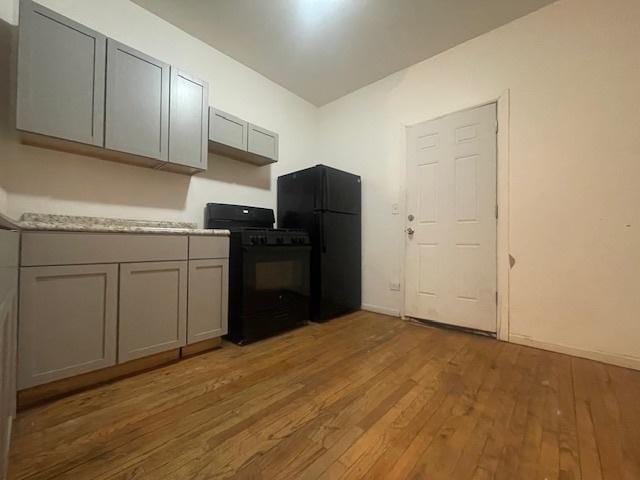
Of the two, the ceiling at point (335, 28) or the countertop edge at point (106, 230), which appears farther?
the ceiling at point (335, 28)

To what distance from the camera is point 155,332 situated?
63.3 inches

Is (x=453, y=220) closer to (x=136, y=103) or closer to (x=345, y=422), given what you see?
(x=345, y=422)

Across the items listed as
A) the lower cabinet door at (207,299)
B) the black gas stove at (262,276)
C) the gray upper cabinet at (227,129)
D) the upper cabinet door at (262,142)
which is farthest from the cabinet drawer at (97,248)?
the upper cabinet door at (262,142)

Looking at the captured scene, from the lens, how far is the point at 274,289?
227 cm

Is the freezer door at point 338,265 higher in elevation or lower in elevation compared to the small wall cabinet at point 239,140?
lower

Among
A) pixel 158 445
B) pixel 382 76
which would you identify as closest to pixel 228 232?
pixel 158 445

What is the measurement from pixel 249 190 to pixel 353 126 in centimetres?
154

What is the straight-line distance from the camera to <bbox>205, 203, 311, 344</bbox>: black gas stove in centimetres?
206

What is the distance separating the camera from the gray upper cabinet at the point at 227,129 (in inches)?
89.9

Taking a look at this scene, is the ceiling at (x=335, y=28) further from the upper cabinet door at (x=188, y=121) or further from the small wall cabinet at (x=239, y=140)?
the small wall cabinet at (x=239, y=140)

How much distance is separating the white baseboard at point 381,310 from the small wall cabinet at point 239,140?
1961mm

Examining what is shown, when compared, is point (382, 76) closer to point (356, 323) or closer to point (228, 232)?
point (228, 232)

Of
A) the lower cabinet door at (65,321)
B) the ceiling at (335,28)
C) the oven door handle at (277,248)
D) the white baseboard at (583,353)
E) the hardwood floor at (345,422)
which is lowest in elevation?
the hardwood floor at (345,422)

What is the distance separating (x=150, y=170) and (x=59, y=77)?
735mm
